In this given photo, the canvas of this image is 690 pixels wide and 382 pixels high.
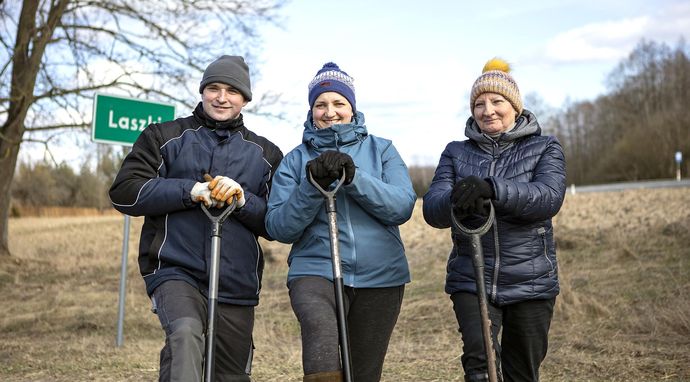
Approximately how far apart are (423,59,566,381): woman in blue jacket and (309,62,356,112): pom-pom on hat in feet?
2.07

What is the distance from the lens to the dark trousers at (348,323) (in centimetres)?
342

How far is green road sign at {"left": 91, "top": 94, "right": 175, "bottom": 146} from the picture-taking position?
7676mm

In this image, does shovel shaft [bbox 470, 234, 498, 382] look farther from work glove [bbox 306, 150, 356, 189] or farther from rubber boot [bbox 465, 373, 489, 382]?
work glove [bbox 306, 150, 356, 189]

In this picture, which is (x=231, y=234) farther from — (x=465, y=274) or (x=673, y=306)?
(x=673, y=306)

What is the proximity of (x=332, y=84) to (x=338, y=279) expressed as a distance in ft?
3.39

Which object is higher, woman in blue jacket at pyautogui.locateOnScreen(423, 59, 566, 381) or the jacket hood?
the jacket hood

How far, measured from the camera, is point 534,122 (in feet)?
13.0

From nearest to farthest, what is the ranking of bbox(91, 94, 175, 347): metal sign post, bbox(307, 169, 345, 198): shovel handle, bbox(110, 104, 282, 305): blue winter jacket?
bbox(307, 169, 345, 198): shovel handle, bbox(110, 104, 282, 305): blue winter jacket, bbox(91, 94, 175, 347): metal sign post

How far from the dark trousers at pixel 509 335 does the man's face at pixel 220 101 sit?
155 centimetres

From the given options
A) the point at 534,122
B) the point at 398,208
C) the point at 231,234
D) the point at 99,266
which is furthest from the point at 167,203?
the point at 99,266

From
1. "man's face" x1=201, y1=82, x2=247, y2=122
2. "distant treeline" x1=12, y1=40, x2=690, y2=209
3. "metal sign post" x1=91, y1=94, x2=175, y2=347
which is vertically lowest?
"man's face" x1=201, y1=82, x2=247, y2=122

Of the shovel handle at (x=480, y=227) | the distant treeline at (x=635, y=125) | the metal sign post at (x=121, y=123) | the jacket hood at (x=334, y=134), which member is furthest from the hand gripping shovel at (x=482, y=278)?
the distant treeline at (x=635, y=125)

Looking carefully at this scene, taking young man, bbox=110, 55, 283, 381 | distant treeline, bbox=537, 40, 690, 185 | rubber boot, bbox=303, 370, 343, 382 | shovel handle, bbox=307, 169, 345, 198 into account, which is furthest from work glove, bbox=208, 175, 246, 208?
distant treeline, bbox=537, 40, 690, 185

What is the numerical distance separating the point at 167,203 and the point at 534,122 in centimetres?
192
